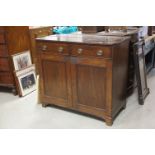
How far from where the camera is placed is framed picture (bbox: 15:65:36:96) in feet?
9.95

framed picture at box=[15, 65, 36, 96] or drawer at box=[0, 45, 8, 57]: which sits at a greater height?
drawer at box=[0, 45, 8, 57]

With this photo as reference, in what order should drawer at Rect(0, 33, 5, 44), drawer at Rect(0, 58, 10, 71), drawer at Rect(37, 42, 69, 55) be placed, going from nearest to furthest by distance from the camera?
drawer at Rect(37, 42, 69, 55), drawer at Rect(0, 33, 5, 44), drawer at Rect(0, 58, 10, 71)

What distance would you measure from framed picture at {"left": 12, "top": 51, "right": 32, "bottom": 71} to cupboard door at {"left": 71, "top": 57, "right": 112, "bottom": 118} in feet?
3.62

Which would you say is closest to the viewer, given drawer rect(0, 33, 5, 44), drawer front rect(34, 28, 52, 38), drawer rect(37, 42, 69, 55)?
drawer rect(37, 42, 69, 55)

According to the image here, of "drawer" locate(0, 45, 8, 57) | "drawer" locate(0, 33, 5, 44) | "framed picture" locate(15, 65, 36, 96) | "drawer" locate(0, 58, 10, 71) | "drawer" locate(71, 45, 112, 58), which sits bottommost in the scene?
"framed picture" locate(15, 65, 36, 96)

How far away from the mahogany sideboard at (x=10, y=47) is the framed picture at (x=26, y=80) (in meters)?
0.09

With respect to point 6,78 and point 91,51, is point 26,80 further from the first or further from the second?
point 91,51

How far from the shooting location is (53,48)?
2.33m

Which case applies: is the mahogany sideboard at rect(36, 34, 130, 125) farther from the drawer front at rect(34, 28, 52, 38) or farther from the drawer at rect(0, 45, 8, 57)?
the drawer front at rect(34, 28, 52, 38)

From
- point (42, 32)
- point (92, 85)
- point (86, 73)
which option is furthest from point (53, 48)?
point (42, 32)

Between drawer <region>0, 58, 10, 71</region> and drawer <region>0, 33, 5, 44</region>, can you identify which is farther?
drawer <region>0, 58, 10, 71</region>

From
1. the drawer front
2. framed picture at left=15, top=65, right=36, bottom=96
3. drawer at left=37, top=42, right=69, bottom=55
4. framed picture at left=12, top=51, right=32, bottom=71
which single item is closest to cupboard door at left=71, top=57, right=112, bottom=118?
drawer at left=37, top=42, right=69, bottom=55

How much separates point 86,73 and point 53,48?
468mm
